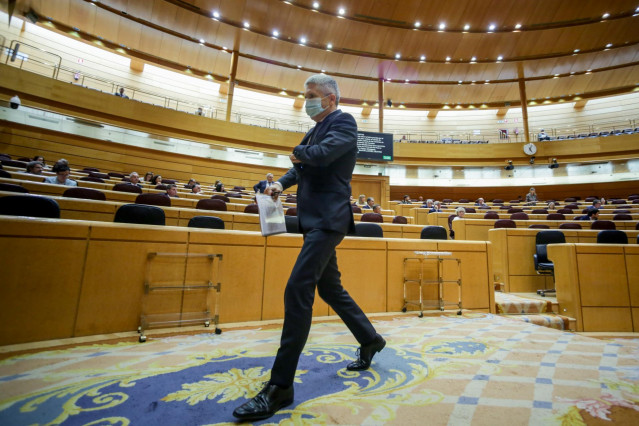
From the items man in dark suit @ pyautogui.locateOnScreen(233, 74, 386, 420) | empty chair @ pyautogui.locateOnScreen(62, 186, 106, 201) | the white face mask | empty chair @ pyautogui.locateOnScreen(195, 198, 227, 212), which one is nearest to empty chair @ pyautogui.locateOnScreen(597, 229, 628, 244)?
man in dark suit @ pyautogui.locateOnScreen(233, 74, 386, 420)

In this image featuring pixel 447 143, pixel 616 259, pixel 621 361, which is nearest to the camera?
pixel 621 361

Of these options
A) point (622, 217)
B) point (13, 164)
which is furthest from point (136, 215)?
point (622, 217)

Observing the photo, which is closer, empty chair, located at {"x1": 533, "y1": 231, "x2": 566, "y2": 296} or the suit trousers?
the suit trousers

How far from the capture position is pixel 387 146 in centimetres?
1231

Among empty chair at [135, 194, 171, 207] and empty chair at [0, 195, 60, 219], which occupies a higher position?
empty chair at [135, 194, 171, 207]

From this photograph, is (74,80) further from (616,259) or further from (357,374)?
(616,259)

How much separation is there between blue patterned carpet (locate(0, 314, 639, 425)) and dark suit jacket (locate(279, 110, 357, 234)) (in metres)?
0.69

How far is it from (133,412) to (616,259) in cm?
469

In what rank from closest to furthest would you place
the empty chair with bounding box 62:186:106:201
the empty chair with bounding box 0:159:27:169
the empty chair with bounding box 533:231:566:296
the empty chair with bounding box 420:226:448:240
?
1. the empty chair with bounding box 62:186:106:201
2. the empty chair with bounding box 420:226:448:240
3. the empty chair with bounding box 533:231:566:296
4. the empty chair with bounding box 0:159:27:169

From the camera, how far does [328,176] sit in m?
1.37

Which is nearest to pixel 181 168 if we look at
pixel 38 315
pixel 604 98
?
pixel 38 315

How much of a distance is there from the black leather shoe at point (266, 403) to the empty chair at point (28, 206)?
1994mm

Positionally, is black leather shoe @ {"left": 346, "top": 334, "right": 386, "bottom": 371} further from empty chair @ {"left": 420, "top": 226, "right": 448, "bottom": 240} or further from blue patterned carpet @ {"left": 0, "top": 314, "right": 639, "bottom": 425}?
empty chair @ {"left": 420, "top": 226, "right": 448, "bottom": 240}

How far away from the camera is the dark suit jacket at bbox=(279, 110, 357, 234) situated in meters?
1.27
